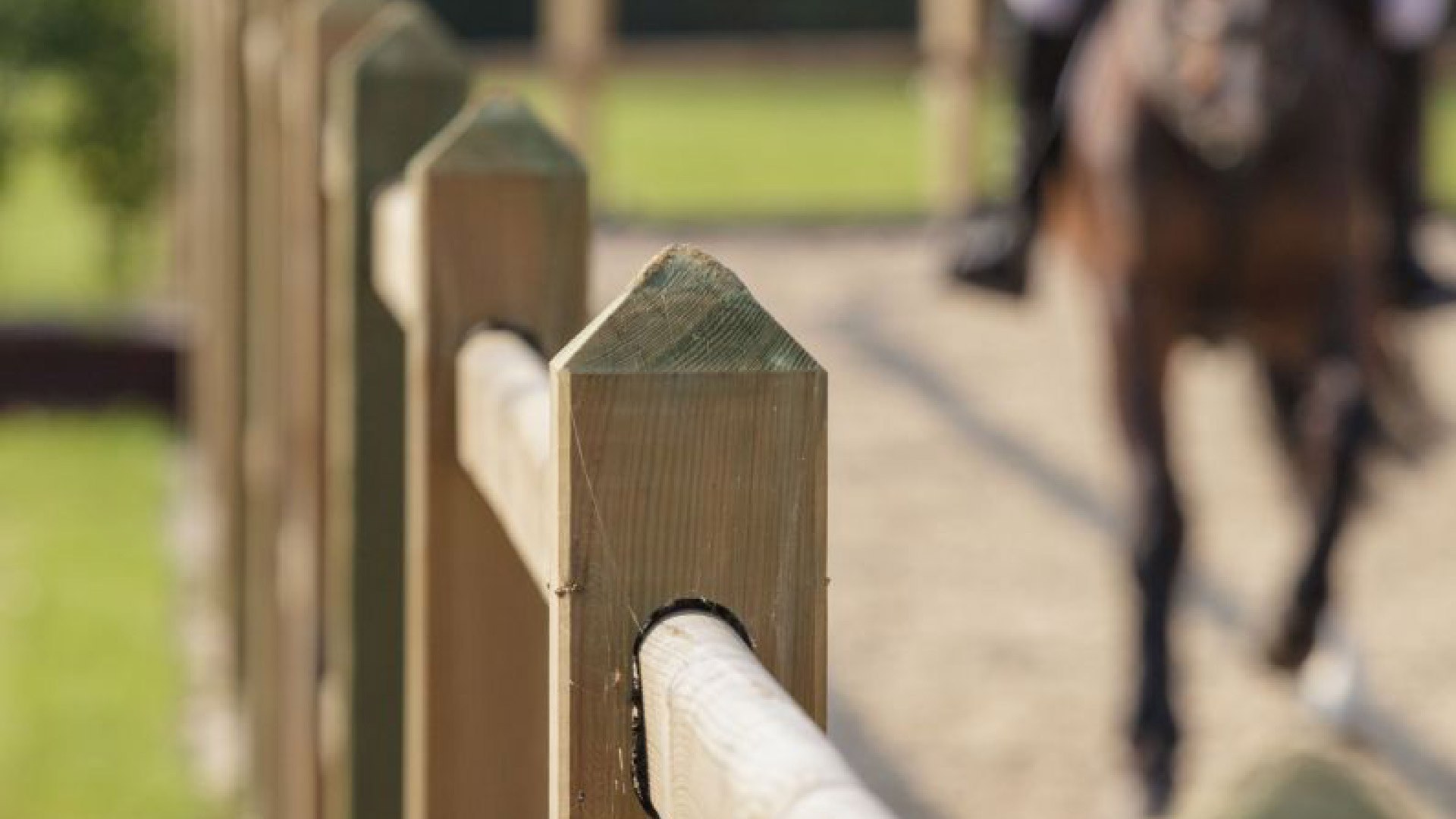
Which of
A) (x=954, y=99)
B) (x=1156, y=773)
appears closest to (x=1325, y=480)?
(x=1156, y=773)

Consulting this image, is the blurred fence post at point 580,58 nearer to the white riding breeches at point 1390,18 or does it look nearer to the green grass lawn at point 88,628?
the green grass lawn at point 88,628

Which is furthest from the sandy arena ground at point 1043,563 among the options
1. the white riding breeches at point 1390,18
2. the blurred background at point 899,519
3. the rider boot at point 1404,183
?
the white riding breeches at point 1390,18

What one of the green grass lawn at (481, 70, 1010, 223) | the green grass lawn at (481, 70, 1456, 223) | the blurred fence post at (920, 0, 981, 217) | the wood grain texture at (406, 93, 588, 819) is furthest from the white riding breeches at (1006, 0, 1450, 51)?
the blurred fence post at (920, 0, 981, 217)

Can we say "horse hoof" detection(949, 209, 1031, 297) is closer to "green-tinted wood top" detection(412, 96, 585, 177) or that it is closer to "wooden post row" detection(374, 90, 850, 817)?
"green-tinted wood top" detection(412, 96, 585, 177)

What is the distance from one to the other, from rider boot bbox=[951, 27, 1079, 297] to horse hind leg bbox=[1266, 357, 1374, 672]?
2.90 ft

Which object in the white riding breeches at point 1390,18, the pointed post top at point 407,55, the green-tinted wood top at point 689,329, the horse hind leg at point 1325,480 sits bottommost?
the horse hind leg at point 1325,480

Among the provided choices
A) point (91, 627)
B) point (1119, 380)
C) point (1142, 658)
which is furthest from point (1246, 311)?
point (91, 627)

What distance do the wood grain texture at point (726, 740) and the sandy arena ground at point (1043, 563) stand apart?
2.08 metres

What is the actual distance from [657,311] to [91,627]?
16.7ft

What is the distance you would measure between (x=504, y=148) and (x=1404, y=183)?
171 inches

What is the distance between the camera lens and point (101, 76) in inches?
386

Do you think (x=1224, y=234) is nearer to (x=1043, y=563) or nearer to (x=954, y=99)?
(x=1043, y=563)

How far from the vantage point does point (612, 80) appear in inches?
1181

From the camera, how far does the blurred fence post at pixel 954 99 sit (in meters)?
12.8
